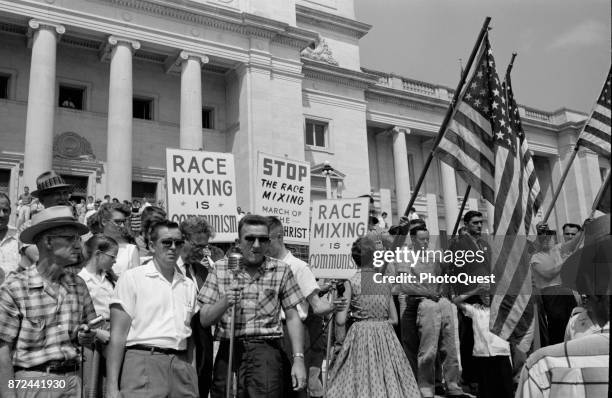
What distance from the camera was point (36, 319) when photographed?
344 centimetres

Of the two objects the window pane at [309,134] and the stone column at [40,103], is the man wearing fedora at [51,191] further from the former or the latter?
the window pane at [309,134]

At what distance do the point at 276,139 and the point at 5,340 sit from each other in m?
21.6

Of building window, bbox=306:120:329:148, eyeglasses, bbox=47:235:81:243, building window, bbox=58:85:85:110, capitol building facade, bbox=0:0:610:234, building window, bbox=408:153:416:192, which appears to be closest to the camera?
eyeglasses, bbox=47:235:81:243

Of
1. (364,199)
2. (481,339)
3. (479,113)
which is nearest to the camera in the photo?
(481,339)

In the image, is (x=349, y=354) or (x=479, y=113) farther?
(x=479, y=113)

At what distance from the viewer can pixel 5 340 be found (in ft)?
10.8

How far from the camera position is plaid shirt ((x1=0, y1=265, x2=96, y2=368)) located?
337 cm

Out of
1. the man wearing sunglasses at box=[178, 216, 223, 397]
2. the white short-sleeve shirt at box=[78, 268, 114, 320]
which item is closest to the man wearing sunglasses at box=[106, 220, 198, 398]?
the man wearing sunglasses at box=[178, 216, 223, 397]

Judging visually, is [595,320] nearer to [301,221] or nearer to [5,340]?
[5,340]

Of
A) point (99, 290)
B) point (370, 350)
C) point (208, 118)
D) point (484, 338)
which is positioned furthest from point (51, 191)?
point (208, 118)

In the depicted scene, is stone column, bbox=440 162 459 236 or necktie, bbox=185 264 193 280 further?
stone column, bbox=440 162 459 236

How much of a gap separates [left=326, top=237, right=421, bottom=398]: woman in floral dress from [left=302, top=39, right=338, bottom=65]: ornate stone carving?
24.5 m

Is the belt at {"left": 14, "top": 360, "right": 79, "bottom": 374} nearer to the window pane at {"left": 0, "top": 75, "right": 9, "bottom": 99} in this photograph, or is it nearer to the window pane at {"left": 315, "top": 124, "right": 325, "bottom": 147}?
the window pane at {"left": 0, "top": 75, "right": 9, "bottom": 99}

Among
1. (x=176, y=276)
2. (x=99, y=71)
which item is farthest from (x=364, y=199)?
(x=99, y=71)
